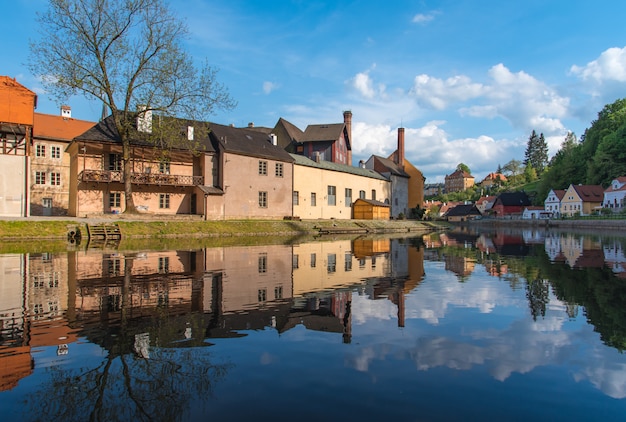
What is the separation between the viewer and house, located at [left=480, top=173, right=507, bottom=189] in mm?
171625

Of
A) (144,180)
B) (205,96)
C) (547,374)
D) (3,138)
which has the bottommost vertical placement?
(547,374)

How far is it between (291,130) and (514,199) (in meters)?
79.6

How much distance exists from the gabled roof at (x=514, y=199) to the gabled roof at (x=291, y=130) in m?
75.5

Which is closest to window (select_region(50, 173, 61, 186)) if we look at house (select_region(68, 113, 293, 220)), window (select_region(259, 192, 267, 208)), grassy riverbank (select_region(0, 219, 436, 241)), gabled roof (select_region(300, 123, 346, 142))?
house (select_region(68, 113, 293, 220))

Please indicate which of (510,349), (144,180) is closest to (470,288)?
(510,349)

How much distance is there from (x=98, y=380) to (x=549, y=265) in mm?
16378

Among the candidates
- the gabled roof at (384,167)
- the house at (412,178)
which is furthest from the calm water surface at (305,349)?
the house at (412,178)

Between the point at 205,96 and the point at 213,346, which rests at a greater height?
the point at 205,96

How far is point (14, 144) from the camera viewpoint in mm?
31016

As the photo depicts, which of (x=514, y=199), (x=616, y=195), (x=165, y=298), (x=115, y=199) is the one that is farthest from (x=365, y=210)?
(x=514, y=199)

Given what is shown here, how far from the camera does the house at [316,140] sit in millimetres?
60906

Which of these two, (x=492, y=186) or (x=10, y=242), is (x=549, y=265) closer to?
(x=10, y=242)

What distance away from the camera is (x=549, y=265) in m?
16.2

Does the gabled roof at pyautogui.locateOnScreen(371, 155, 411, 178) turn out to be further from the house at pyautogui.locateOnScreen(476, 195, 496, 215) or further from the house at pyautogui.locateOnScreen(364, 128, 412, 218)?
the house at pyautogui.locateOnScreen(476, 195, 496, 215)
